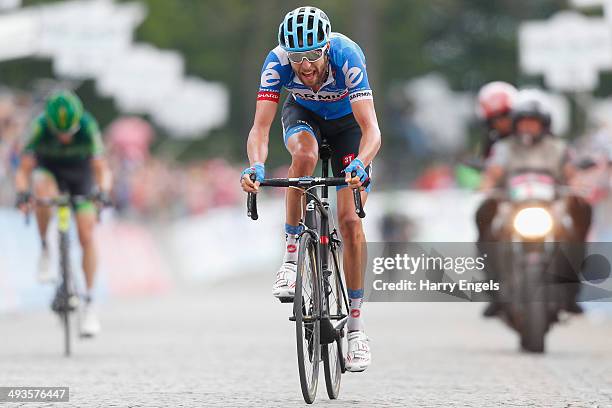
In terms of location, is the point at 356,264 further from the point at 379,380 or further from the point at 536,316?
the point at 536,316

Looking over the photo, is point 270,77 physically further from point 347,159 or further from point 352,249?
point 352,249

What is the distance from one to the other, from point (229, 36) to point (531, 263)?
142 feet

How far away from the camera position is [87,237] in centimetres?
1468

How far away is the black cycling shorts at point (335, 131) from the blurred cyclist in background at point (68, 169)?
4.28 meters

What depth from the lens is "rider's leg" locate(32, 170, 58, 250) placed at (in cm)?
1470

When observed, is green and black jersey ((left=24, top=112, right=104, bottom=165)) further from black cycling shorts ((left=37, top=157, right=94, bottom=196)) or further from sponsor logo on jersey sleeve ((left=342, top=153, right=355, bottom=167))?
sponsor logo on jersey sleeve ((left=342, top=153, right=355, bottom=167))

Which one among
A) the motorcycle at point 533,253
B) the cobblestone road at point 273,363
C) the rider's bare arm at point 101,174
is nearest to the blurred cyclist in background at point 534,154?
the motorcycle at point 533,253

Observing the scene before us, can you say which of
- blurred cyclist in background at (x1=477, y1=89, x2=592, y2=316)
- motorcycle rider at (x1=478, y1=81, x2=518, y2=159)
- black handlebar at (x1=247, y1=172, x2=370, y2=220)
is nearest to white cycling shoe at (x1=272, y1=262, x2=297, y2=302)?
black handlebar at (x1=247, y1=172, x2=370, y2=220)

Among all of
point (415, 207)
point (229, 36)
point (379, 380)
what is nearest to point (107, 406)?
point (379, 380)

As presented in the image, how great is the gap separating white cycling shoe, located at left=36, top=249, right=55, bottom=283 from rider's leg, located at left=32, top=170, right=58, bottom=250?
6 centimetres

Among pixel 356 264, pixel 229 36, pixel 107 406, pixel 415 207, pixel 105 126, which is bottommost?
pixel 107 406

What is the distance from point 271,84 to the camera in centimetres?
981

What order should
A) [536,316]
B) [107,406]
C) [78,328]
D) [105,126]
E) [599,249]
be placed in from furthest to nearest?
[105,126]
[78,328]
[536,316]
[599,249]
[107,406]

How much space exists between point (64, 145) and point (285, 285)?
5.47 m
